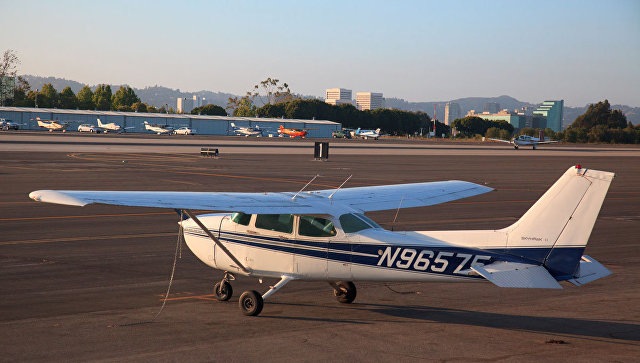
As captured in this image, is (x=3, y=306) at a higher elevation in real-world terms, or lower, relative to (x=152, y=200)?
lower

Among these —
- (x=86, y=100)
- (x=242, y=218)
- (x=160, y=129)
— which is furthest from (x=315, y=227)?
(x=86, y=100)

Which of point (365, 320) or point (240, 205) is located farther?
point (365, 320)

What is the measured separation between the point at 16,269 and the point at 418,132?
177 m

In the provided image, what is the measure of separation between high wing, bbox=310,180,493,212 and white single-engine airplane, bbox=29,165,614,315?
79 mm

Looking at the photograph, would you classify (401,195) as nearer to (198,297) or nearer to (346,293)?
(346,293)

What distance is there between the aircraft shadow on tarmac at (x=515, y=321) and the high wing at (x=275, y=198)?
1.90m

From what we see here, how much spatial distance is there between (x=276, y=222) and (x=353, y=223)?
52.1 inches

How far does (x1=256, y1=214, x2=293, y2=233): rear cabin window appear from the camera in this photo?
10.5m

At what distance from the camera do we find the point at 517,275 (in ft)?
29.3

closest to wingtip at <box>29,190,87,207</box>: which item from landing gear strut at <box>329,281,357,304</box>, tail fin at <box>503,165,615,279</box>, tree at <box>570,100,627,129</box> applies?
landing gear strut at <box>329,281,357,304</box>

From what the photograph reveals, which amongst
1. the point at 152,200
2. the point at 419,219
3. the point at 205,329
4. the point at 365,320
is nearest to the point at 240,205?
the point at 152,200

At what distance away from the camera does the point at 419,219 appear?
894 inches

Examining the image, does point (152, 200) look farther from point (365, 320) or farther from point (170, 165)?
point (170, 165)

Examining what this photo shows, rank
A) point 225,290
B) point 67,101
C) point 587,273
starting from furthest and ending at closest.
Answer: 1. point 67,101
2. point 225,290
3. point 587,273
